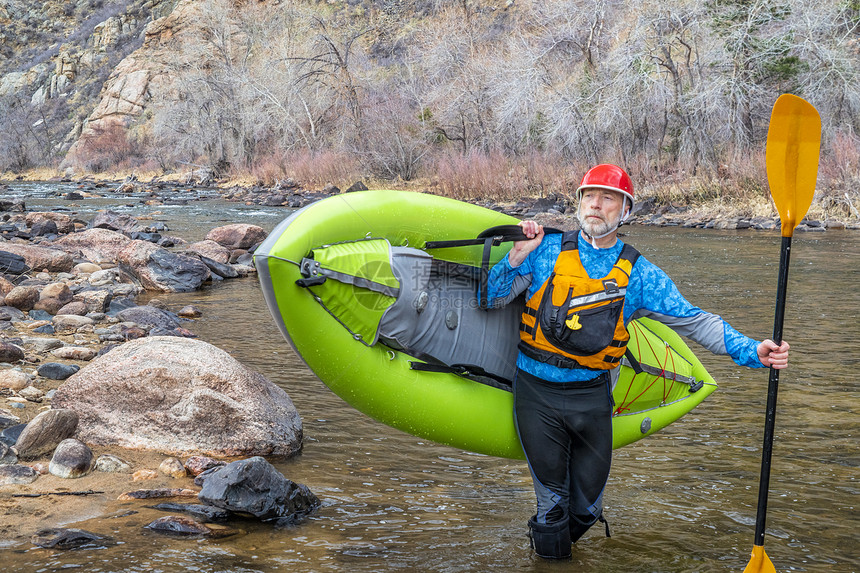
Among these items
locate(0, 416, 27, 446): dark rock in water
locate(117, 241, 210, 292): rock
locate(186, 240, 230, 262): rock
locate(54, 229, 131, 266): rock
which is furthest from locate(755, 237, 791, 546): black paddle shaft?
locate(54, 229, 131, 266): rock

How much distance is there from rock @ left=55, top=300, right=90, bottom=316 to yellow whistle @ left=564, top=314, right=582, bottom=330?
16.3 feet

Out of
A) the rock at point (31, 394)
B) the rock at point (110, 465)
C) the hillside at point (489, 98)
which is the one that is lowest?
the rock at point (110, 465)

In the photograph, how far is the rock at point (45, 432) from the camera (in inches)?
137

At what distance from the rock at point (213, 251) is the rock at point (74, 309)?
390 cm

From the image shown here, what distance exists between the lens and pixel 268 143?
2934 cm

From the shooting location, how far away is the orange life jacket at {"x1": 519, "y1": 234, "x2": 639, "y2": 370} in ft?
9.42

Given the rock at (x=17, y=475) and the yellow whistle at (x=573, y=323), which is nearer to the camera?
the yellow whistle at (x=573, y=323)

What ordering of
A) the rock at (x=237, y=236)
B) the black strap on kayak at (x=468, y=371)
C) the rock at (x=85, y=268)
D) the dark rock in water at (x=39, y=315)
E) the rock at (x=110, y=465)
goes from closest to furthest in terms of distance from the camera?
the black strap on kayak at (x=468, y=371)
the rock at (x=110, y=465)
the dark rock in water at (x=39, y=315)
the rock at (x=85, y=268)
the rock at (x=237, y=236)

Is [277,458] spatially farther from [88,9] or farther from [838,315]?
[88,9]

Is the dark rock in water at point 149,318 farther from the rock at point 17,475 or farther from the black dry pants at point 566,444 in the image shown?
the black dry pants at point 566,444

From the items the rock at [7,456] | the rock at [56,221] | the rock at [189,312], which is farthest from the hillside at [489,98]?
the rock at [7,456]

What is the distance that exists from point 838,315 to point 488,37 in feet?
88.7

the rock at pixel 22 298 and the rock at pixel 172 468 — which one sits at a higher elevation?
the rock at pixel 22 298

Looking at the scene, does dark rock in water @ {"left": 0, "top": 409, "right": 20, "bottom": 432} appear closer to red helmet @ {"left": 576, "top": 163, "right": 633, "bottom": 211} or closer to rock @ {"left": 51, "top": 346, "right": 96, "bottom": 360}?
rock @ {"left": 51, "top": 346, "right": 96, "bottom": 360}
